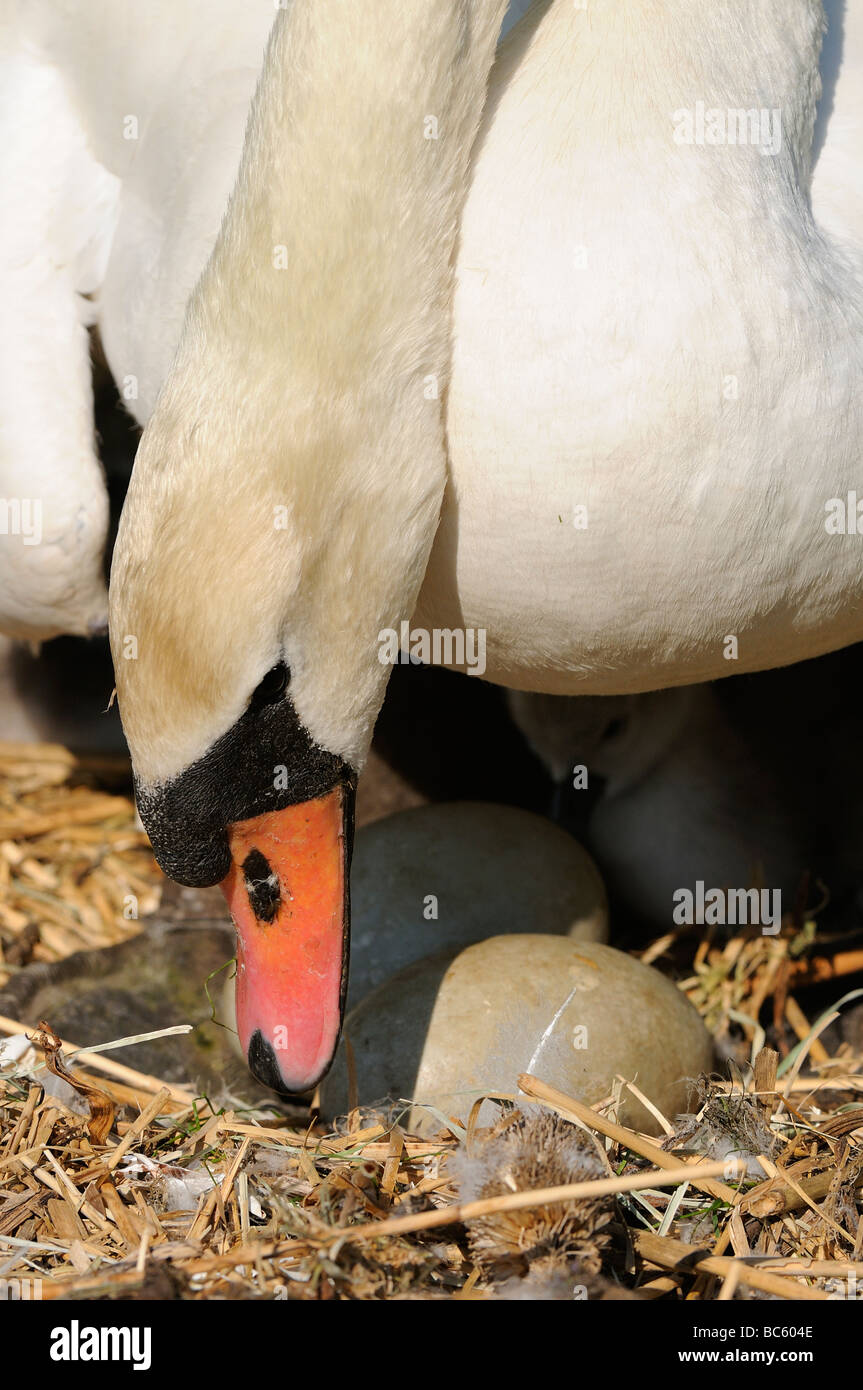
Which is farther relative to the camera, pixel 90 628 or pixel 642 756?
pixel 642 756

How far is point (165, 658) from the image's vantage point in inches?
75.9

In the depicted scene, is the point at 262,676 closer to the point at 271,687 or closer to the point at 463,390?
the point at 271,687

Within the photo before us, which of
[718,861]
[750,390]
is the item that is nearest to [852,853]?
[718,861]

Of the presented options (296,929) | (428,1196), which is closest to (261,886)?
(296,929)

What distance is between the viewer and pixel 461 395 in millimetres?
1961

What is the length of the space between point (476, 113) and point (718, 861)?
1.83 meters

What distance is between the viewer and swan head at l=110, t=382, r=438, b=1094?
1.89 meters

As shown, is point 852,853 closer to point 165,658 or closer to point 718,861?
point 718,861

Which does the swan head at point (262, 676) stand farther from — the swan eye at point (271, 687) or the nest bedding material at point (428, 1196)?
the nest bedding material at point (428, 1196)

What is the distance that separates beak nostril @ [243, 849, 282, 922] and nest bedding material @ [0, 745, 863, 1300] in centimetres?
34

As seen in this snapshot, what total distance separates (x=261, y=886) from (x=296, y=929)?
0.08 metres

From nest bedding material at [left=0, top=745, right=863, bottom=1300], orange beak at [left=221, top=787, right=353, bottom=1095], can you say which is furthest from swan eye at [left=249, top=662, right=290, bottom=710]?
nest bedding material at [left=0, top=745, right=863, bottom=1300]

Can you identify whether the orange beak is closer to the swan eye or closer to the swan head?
the swan head
